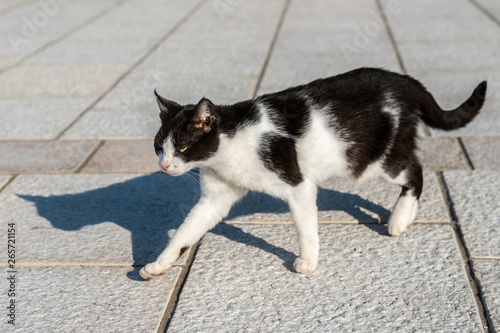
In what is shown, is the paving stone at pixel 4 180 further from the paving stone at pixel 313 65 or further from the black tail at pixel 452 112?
the black tail at pixel 452 112

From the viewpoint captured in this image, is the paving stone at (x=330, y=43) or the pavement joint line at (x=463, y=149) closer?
the pavement joint line at (x=463, y=149)

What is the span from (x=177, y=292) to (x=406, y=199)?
5.03 ft

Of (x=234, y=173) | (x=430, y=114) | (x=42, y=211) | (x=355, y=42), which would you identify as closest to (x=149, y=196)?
(x=42, y=211)

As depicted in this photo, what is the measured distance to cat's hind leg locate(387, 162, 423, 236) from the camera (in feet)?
12.5

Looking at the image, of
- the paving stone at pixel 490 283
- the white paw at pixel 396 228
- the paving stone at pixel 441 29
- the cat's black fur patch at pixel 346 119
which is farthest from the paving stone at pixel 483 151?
the paving stone at pixel 441 29

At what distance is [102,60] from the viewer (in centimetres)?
865

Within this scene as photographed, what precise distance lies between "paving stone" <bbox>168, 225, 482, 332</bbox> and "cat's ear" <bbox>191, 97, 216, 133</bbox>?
815 mm

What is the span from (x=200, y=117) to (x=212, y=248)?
903 millimetres

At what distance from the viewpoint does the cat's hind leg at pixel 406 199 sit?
3.81 metres

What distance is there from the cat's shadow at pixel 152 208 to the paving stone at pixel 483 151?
1149 millimetres

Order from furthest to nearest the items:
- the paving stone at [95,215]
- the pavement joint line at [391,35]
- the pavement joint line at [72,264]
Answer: the pavement joint line at [391,35] → the paving stone at [95,215] → the pavement joint line at [72,264]

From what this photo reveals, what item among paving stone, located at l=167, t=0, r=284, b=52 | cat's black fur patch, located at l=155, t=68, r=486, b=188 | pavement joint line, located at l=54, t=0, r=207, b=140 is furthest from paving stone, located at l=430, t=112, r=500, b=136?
paving stone, located at l=167, t=0, r=284, b=52

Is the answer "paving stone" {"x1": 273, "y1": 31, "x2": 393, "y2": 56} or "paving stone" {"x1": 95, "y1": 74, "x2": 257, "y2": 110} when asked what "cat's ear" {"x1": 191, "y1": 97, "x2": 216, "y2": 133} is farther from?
"paving stone" {"x1": 273, "y1": 31, "x2": 393, "y2": 56}

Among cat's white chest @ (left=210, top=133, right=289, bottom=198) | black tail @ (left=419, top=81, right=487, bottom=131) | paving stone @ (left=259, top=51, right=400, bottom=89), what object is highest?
cat's white chest @ (left=210, top=133, right=289, bottom=198)
